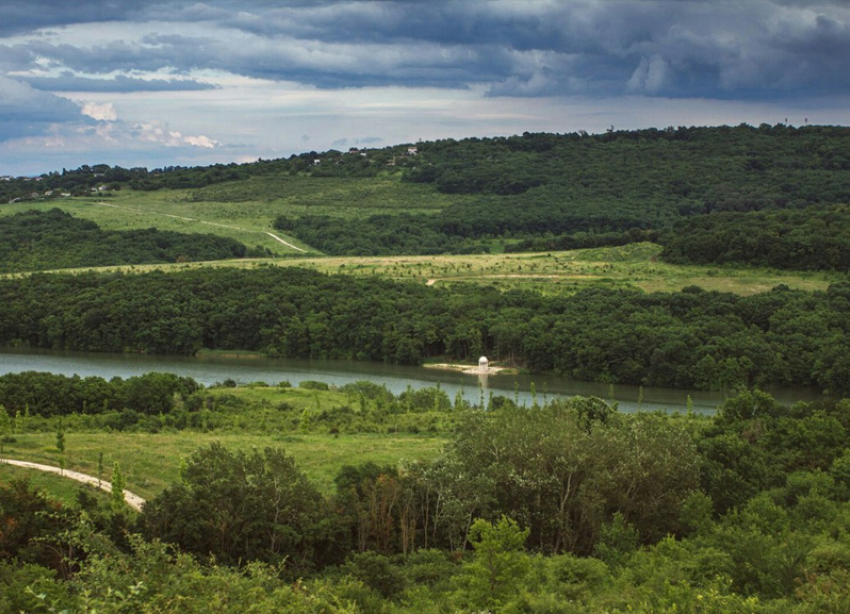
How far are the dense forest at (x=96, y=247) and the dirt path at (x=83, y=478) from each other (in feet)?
286

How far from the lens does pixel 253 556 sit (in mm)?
28859

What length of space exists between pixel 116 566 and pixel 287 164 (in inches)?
6678

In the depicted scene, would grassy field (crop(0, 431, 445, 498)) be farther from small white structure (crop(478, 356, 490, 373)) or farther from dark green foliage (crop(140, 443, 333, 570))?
small white structure (crop(478, 356, 490, 373))

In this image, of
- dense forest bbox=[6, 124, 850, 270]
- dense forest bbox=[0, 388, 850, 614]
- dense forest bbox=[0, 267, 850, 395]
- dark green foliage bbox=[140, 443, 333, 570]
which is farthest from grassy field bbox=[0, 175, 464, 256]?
dark green foliage bbox=[140, 443, 333, 570]

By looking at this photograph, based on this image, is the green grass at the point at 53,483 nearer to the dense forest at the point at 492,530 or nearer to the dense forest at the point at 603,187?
the dense forest at the point at 492,530

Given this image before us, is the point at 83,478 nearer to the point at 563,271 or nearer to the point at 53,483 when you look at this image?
the point at 53,483

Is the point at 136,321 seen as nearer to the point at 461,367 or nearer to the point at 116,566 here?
the point at 461,367

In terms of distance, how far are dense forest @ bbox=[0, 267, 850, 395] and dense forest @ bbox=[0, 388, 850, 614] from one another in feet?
106

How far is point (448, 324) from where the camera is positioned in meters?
83.6

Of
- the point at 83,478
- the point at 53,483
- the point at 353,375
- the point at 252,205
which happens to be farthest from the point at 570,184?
the point at 53,483

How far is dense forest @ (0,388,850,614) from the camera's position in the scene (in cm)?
2184

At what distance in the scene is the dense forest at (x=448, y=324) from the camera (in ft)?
240

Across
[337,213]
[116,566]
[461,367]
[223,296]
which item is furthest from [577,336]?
[337,213]

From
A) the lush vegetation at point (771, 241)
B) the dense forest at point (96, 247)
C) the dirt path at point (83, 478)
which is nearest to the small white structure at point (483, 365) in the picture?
the lush vegetation at point (771, 241)
